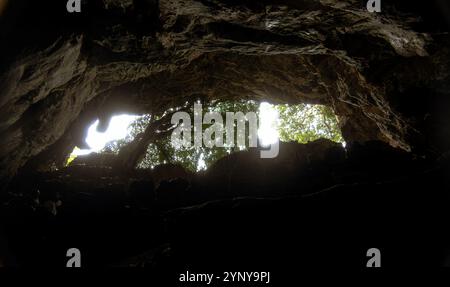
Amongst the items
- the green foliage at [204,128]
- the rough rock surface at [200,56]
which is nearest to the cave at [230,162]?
the rough rock surface at [200,56]

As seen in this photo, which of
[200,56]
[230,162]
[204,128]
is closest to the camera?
[230,162]

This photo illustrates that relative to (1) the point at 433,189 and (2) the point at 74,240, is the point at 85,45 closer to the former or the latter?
Result: (2) the point at 74,240

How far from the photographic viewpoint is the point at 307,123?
20984mm

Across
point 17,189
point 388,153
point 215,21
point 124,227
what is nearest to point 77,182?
point 17,189

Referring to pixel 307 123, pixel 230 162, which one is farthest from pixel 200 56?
pixel 307 123

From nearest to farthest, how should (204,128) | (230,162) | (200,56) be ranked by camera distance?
(230,162)
(200,56)
(204,128)

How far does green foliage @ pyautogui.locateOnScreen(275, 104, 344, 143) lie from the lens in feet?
66.4

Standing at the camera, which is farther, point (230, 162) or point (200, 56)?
point (200, 56)

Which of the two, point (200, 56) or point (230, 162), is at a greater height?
point (200, 56)

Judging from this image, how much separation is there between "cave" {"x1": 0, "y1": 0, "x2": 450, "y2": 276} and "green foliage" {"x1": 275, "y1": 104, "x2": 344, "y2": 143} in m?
7.51

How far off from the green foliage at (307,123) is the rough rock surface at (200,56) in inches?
249

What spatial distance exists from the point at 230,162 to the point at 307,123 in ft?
38.8

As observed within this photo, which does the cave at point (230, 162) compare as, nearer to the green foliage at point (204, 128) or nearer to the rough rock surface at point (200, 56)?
the rough rock surface at point (200, 56)

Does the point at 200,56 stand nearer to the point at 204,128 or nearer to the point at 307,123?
the point at 204,128
